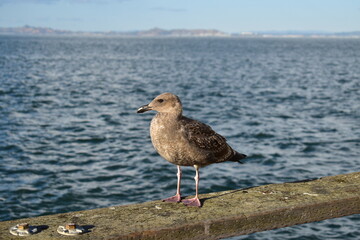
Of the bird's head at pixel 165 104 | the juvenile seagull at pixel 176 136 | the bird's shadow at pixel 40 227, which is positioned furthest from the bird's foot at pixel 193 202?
the bird's shadow at pixel 40 227

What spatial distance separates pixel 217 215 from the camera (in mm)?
4242

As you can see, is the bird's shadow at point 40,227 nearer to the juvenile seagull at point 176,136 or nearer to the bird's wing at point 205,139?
the juvenile seagull at point 176,136

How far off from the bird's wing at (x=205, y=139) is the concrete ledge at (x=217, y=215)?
23.8 inches

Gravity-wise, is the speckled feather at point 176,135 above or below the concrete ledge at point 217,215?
above

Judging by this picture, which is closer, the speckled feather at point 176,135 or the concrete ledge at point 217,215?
the concrete ledge at point 217,215

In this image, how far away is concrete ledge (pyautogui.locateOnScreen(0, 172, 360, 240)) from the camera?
393 centimetres

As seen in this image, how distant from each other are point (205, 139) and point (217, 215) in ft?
4.26

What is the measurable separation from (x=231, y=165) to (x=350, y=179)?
1124 cm

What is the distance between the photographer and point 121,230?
385 cm

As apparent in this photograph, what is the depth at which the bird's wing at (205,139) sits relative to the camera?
518 centimetres

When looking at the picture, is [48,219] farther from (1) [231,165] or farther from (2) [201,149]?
(1) [231,165]

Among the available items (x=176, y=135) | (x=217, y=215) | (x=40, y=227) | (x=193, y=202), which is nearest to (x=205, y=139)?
(x=176, y=135)

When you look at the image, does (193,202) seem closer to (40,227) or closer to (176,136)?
(176,136)

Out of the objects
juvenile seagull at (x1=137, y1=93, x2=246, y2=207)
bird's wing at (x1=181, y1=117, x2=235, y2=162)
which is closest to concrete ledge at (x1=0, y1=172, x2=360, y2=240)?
juvenile seagull at (x1=137, y1=93, x2=246, y2=207)
